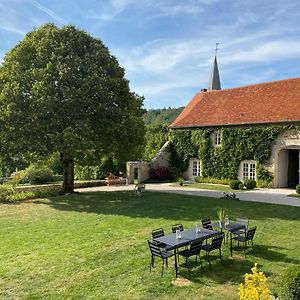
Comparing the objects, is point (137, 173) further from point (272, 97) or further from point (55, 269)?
point (55, 269)

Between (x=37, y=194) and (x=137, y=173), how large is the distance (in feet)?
37.6

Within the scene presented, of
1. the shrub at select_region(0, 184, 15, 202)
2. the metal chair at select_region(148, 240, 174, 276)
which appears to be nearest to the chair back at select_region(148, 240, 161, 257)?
the metal chair at select_region(148, 240, 174, 276)

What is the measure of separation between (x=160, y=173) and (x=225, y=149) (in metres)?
7.13

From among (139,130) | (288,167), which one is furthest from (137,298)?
(288,167)

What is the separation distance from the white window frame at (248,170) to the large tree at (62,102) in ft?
34.8

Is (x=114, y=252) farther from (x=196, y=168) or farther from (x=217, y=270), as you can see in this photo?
(x=196, y=168)

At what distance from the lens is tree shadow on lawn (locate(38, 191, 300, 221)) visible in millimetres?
16516

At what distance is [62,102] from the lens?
21188mm

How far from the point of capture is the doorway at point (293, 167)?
2897 centimetres

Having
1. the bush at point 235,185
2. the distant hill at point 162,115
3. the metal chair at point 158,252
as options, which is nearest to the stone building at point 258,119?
the bush at point 235,185

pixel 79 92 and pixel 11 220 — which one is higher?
pixel 79 92

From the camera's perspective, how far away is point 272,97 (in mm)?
29781

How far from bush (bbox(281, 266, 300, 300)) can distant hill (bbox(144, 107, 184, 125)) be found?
104m

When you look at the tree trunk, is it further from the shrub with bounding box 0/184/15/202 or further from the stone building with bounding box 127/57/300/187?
the stone building with bounding box 127/57/300/187
